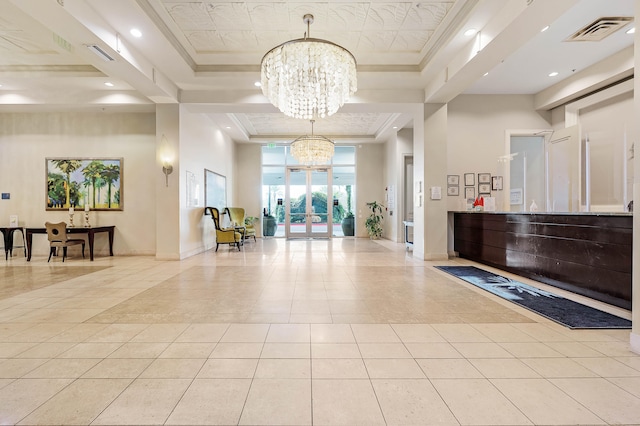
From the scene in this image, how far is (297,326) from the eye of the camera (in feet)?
9.73

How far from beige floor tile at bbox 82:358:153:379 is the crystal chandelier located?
3592mm

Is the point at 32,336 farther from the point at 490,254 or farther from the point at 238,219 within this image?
the point at 238,219

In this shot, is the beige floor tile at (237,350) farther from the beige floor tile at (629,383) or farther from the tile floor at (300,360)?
the beige floor tile at (629,383)

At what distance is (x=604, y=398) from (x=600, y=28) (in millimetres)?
5550

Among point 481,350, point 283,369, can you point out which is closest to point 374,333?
point 481,350

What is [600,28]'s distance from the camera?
477 centimetres

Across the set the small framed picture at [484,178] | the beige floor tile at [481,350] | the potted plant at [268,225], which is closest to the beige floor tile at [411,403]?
the beige floor tile at [481,350]

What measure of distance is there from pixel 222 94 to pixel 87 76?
2.45 meters

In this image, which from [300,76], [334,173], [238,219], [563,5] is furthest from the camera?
[334,173]

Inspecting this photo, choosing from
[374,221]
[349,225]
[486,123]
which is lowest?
[349,225]

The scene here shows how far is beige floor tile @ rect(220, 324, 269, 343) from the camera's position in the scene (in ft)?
8.68

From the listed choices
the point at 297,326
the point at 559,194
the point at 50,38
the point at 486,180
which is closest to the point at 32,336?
the point at 297,326

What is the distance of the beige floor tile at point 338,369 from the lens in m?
2.07

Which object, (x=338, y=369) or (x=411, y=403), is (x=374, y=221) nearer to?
(x=338, y=369)
